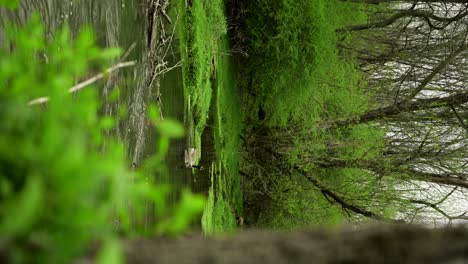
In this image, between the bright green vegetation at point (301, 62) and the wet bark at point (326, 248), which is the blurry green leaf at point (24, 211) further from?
the bright green vegetation at point (301, 62)

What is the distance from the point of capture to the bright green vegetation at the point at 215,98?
8.02 metres

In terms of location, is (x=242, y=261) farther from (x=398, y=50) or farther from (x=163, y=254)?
(x=398, y=50)

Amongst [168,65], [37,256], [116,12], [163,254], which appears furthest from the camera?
[168,65]

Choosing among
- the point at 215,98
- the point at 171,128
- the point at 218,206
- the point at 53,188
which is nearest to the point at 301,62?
the point at 215,98

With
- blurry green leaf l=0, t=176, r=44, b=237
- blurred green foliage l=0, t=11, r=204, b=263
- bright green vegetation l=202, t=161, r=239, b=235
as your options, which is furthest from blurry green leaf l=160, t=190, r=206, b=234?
bright green vegetation l=202, t=161, r=239, b=235

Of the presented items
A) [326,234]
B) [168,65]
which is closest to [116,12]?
[168,65]

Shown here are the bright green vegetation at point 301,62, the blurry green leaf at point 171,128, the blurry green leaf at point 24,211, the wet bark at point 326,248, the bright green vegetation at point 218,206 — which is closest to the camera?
the blurry green leaf at point 24,211

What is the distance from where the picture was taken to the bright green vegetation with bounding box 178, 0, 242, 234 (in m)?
8.02

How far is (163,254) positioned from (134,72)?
5.10 meters

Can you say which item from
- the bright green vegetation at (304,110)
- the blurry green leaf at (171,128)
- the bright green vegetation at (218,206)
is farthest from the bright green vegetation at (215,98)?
the blurry green leaf at (171,128)

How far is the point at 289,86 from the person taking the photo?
10734 mm

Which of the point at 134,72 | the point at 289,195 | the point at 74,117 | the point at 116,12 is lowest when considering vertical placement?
the point at 289,195

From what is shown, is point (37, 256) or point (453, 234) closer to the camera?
point (37, 256)

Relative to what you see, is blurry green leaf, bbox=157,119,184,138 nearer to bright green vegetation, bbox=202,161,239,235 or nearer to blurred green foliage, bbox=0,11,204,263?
blurred green foliage, bbox=0,11,204,263
